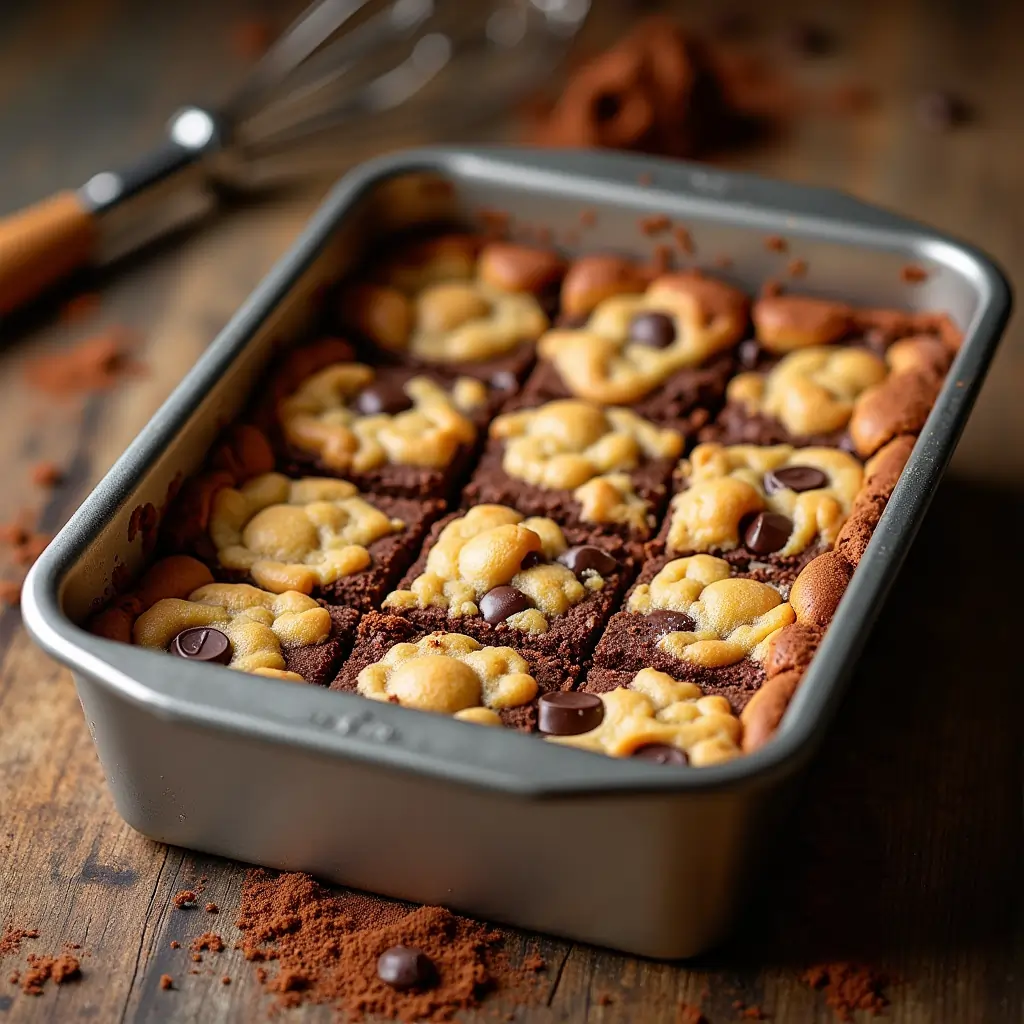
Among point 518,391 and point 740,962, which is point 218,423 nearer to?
point 518,391

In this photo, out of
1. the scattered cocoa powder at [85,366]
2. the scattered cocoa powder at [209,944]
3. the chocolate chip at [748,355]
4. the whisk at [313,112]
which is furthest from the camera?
the whisk at [313,112]

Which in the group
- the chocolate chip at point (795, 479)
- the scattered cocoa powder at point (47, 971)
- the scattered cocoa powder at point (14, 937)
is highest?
the scattered cocoa powder at point (14, 937)

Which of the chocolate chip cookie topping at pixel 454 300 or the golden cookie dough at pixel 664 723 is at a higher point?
the chocolate chip cookie topping at pixel 454 300

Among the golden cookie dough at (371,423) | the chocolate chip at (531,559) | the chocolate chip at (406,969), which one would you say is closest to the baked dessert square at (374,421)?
the golden cookie dough at (371,423)

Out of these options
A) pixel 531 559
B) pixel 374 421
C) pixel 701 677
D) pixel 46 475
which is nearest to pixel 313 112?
pixel 46 475

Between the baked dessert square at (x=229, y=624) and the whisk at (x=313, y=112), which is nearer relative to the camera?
the baked dessert square at (x=229, y=624)

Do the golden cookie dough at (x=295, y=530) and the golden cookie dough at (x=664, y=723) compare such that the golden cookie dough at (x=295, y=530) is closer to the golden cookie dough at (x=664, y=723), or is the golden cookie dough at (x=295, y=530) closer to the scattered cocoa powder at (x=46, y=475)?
the golden cookie dough at (x=664, y=723)

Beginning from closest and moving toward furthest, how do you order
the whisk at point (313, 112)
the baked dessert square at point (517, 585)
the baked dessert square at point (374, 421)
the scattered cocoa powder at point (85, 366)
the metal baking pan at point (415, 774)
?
the metal baking pan at point (415, 774)
the baked dessert square at point (517, 585)
the baked dessert square at point (374, 421)
the scattered cocoa powder at point (85, 366)
the whisk at point (313, 112)

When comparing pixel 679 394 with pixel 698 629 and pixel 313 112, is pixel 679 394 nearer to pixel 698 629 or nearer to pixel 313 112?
pixel 698 629
